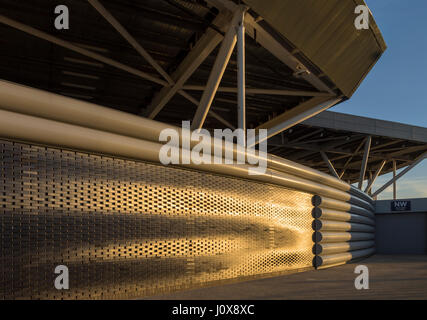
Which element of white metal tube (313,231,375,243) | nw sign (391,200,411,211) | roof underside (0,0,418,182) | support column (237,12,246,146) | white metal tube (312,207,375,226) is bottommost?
white metal tube (313,231,375,243)

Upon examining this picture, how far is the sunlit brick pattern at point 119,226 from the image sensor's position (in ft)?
10.9

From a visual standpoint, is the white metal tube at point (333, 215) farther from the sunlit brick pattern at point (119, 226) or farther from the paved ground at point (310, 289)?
the sunlit brick pattern at point (119, 226)

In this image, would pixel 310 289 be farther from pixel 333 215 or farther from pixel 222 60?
pixel 222 60

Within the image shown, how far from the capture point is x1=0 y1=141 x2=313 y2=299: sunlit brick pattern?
131 inches

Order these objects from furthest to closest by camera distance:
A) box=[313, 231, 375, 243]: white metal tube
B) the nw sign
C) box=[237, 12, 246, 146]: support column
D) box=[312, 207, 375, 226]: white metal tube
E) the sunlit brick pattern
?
the nw sign
box=[312, 207, 375, 226]: white metal tube
box=[313, 231, 375, 243]: white metal tube
box=[237, 12, 246, 146]: support column
the sunlit brick pattern

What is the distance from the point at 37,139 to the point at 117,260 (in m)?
1.68

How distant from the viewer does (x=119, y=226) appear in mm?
4137

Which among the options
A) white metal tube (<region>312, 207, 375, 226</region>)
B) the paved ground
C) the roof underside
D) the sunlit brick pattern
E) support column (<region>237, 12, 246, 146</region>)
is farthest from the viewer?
white metal tube (<region>312, 207, 375, 226</region>)

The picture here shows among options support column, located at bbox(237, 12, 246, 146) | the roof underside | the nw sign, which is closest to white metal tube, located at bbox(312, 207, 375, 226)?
support column, located at bbox(237, 12, 246, 146)

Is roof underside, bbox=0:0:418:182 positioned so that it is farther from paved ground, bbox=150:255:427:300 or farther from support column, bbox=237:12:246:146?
paved ground, bbox=150:255:427:300

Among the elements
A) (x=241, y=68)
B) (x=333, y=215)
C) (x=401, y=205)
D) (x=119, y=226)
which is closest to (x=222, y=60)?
(x=241, y=68)
